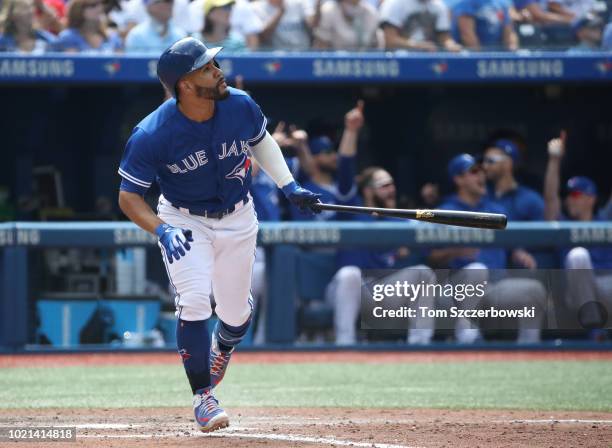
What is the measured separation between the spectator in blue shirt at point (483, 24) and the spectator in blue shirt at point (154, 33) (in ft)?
7.33

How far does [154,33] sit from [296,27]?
3.77 ft

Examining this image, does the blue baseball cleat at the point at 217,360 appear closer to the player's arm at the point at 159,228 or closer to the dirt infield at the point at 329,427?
the dirt infield at the point at 329,427

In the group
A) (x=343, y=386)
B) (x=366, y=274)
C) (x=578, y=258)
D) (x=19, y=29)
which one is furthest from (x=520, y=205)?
(x=19, y=29)

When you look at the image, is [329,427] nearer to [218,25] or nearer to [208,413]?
[208,413]

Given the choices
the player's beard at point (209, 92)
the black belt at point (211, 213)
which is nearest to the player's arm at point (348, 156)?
the black belt at point (211, 213)

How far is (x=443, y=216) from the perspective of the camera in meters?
5.35

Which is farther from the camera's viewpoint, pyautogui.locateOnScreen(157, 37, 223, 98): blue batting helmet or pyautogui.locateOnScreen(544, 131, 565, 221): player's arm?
pyautogui.locateOnScreen(544, 131, 565, 221): player's arm

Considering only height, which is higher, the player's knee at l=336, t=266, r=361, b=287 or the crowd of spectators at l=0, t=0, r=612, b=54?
the crowd of spectators at l=0, t=0, r=612, b=54

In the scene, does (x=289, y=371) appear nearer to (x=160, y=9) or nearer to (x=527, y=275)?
(x=527, y=275)

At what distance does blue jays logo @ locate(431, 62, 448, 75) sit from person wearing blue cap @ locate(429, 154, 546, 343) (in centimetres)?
89

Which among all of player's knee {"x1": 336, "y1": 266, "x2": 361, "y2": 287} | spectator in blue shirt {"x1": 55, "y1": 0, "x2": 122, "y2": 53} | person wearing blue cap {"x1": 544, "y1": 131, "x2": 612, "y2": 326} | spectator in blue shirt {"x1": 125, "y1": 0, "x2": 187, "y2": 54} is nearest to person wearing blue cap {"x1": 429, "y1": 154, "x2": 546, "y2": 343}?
person wearing blue cap {"x1": 544, "y1": 131, "x2": 612, "y2": 326}

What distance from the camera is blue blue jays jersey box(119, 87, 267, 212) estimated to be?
16.0 feet

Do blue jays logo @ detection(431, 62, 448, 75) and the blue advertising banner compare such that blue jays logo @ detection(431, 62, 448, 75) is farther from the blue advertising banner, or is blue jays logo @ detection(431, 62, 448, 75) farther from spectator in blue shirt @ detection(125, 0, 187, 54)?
spectator in blue shirt @ detection(125, 0, 187, 54)

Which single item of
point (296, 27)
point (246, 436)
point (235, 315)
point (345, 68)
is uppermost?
point (296, 27)
